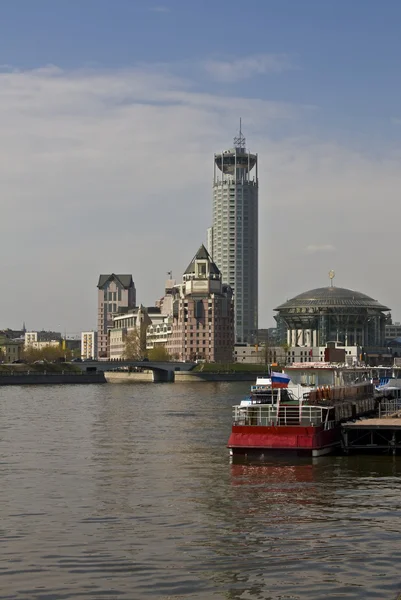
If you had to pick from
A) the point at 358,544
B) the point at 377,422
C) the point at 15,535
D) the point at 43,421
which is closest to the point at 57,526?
the point at 15,535

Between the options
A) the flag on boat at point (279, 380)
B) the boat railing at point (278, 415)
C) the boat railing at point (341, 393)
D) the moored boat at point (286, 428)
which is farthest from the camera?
the flag on boat at point (279, 380)

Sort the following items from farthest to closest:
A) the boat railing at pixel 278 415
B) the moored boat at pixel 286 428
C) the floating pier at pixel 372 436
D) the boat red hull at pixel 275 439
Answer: the floating pier at pixel 372 436
the boat railing at pixel 278 415
the moored boat at pixel 286 428
the boat red hull at pixel 275 439

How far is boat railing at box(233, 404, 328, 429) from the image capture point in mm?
62156

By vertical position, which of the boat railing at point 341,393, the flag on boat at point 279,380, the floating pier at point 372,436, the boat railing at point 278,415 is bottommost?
the floating pier at point 372,436

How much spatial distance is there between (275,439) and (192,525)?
21962 millimetres

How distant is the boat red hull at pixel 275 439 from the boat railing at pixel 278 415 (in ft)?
2.68

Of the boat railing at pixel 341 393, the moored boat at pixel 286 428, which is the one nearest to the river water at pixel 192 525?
the moored boat at pixel 286 428

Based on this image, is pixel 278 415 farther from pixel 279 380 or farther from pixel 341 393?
pixel 341 393

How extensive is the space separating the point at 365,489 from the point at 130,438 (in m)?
34.0

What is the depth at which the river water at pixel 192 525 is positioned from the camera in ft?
99.6

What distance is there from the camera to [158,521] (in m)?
Result: 40.2

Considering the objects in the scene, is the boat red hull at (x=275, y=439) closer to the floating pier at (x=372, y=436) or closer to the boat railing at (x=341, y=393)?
the floating pier at (x=372, y=436)

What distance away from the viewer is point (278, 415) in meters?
62.4

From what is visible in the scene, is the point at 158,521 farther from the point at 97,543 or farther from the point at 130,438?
the point at 130,438
